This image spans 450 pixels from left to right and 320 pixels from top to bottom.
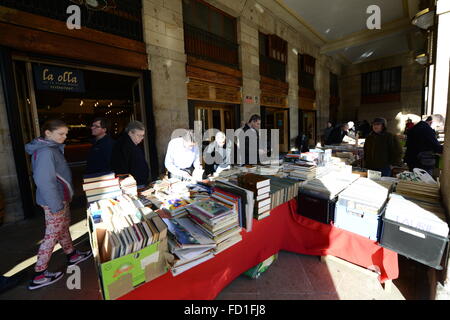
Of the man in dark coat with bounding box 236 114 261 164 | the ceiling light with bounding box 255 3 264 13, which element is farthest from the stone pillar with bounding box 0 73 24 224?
the ceiling light with bounding box 255 3 264 13

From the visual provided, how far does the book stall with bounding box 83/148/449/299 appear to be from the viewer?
130 centimetres

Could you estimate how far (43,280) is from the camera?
7.14 ft

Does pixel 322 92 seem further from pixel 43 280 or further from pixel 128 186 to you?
pixel 43 280

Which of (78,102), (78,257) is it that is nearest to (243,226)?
(78,257)

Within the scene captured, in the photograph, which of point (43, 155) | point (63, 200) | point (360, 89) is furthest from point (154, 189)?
point (360, 89)

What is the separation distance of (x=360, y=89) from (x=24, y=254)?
19.4 m

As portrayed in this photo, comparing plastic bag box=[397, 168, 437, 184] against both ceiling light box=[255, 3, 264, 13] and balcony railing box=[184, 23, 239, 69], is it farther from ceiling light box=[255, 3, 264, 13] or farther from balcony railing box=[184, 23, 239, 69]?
ceiling light box=[255, 3, 264, 13]

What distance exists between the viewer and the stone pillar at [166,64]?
16.9ft

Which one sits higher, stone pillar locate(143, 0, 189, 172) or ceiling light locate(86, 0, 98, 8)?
ceiling light locate(86, 0, 98, 8)

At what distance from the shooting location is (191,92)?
6105mm

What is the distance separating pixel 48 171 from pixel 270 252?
244cm

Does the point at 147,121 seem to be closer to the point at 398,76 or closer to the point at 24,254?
the point at 24,254

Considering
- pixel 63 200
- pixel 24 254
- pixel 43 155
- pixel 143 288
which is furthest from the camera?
pixel 24 254

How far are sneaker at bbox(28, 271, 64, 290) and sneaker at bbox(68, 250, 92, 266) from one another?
231mm
